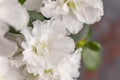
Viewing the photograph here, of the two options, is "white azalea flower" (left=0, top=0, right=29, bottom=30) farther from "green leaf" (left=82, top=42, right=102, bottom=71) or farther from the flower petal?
"green leaf" (left=82, top=42, right=102, bottom=71)

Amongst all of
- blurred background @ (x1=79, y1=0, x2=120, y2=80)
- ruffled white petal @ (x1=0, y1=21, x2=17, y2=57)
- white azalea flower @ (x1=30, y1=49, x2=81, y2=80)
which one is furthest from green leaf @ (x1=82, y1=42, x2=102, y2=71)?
blurred background @ (x1=79, y1=0, x2=120, y2=80)

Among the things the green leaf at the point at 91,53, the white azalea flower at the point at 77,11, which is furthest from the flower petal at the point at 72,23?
the green leaf at the point at 91,53

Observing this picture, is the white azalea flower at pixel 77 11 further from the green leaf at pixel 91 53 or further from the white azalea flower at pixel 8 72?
the green leaf at pixel 91 53

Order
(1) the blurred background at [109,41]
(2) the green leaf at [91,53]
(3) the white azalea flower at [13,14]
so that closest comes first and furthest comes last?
1. (3) the white azalea flower at [13,14]
2. (2) the green leaf at [91,53]
3. (1) the blurred background at [109,41]

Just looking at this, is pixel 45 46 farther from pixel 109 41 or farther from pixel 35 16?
pixel 109 41

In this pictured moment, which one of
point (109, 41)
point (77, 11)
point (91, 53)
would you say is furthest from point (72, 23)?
point (109, 41)

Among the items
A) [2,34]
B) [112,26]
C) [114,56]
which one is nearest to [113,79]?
[114,56]
